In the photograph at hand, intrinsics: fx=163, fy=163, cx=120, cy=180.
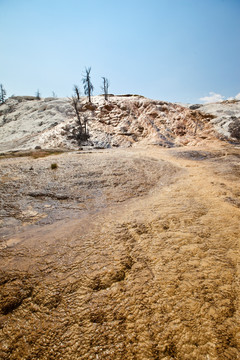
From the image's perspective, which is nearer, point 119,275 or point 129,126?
point 119,275

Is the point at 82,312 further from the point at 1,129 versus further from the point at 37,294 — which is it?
the point at 1,129

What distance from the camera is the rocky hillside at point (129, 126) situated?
1317cm

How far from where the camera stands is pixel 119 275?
1.74 meters

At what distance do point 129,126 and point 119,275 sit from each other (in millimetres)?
14589

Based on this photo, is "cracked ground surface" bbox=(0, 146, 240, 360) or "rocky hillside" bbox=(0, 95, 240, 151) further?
"rocky hillside" bbox=(0, 95, 240, 151)

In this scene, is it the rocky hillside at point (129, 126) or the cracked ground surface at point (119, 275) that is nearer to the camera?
the cracked ground surface at point (119, 275)

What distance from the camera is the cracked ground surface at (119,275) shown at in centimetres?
119

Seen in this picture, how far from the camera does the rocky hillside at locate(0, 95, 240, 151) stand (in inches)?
519

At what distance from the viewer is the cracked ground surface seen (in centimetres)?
119

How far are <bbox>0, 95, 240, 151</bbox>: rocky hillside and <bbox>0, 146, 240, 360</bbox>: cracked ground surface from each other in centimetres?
976

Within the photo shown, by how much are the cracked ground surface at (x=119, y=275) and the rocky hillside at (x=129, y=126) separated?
9.76 metres

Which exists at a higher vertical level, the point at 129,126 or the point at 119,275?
the point at 129,126

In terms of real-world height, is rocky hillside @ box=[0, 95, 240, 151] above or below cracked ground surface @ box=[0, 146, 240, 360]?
above

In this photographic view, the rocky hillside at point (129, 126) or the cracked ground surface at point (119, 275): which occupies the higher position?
the rocky hillside at point (129, 126)
